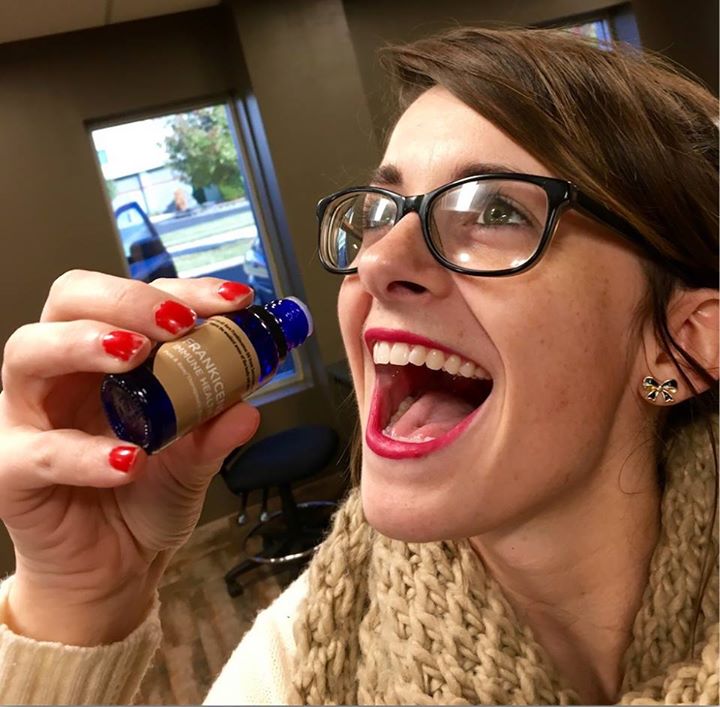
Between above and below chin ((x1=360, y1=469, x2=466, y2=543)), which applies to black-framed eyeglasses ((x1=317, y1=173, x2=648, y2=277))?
above

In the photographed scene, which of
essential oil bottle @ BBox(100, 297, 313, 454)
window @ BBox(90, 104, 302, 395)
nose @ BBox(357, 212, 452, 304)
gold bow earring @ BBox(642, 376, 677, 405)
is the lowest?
gold bow earring @ BBox(642, 376, 677, 405)

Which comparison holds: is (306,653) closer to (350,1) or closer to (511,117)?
(511,117)

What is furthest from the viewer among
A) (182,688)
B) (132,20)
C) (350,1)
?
(350,1)

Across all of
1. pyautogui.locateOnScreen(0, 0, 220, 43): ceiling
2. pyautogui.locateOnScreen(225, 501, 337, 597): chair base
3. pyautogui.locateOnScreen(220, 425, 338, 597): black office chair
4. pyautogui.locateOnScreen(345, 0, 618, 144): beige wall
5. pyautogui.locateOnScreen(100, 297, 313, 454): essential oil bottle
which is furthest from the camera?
pyautogui.locateOnScreen(225, 501, 337, 597): chair base

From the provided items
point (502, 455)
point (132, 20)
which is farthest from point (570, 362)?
point (132, 20)

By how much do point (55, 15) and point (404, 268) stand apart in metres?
0.70

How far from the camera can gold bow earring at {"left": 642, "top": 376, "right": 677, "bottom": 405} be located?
1.90 ft

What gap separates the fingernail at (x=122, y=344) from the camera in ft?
1.43

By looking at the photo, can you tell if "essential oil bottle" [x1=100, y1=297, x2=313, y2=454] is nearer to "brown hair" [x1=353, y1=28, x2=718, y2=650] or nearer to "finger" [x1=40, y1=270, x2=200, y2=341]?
"finger" [x1=40, y1=270, x2=200, y2=341]

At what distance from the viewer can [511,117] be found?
0.52m

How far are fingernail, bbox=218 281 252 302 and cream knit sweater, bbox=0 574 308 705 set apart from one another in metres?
0.35

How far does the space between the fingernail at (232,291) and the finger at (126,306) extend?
0.10ft

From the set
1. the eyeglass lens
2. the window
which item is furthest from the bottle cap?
the window

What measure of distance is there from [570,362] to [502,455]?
3.8 inches
